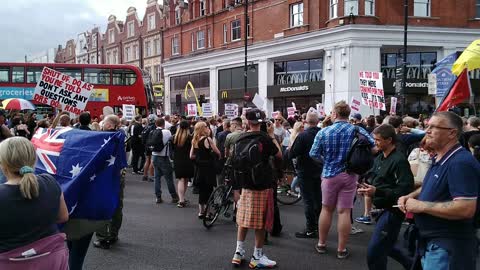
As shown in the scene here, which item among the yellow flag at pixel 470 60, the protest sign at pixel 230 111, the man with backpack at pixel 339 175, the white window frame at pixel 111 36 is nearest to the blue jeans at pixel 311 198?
the man with backpack at pixel 339 175

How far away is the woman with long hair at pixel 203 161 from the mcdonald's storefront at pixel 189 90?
1180 inches

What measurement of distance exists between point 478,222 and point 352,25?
996 inches

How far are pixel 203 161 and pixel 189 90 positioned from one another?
34158 mm

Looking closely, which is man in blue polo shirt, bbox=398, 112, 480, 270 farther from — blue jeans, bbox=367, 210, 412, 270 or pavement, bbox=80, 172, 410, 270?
pavement, bbox=80, 172, 410, 270

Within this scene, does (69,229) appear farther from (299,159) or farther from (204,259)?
(299,159)

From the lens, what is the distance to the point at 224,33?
38438 millimetres

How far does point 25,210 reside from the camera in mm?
2820

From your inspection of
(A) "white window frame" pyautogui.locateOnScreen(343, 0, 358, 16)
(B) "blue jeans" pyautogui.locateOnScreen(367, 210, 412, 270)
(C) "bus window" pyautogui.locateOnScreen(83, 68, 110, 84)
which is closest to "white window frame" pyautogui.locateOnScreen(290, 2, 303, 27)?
(A) "white window frame" pyautogui.locateOnScreen(343, 0, 358, 16)

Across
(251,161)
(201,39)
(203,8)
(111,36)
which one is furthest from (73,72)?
(111,36)

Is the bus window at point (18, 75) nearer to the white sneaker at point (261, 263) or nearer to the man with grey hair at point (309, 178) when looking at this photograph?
the man with grey hair at point (309, 178)

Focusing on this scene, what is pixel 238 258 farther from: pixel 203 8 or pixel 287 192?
pixel 203 8

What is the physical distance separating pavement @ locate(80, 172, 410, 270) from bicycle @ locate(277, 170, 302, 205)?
0.83 metres

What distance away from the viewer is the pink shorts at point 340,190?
19.5 feet

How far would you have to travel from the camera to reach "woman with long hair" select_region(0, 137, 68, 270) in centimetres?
280
